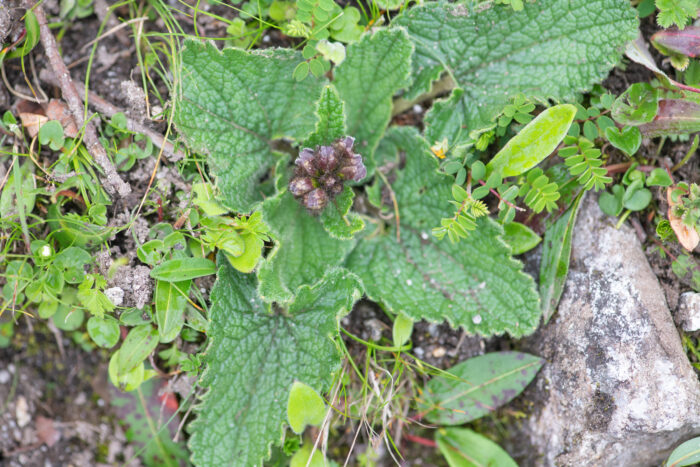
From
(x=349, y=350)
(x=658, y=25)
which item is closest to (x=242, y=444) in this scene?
(x=349, y=350)

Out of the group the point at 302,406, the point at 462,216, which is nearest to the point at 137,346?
the point at 302,406

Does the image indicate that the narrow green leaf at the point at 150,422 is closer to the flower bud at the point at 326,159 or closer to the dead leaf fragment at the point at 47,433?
the dead leaf fragment at the point at 47,433

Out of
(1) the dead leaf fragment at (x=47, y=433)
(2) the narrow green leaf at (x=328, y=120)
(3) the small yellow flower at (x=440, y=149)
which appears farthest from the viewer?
(1) the dead leaf fragment at (x=47, y=433)

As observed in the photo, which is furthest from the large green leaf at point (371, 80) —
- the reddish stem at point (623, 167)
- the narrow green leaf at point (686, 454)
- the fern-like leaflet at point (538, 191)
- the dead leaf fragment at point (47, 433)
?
the dead leaf fragment at point (47, 433)

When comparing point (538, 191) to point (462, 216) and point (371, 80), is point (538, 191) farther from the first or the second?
point (371, 80)

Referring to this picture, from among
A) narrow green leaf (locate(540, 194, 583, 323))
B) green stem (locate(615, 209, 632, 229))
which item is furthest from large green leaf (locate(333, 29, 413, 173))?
green stem (locate(615, 209, 632, 229))
